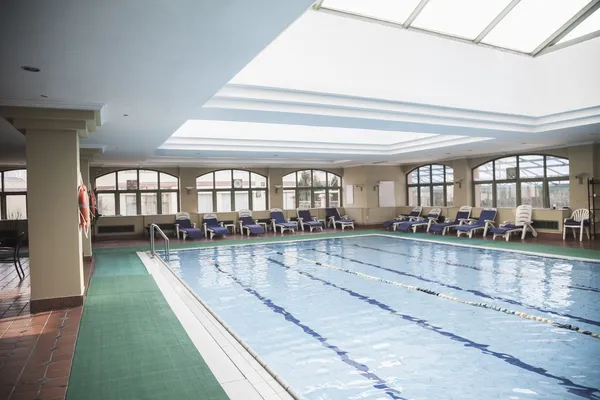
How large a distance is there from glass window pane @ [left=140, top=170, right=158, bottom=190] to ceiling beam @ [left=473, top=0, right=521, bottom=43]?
43.5 ft

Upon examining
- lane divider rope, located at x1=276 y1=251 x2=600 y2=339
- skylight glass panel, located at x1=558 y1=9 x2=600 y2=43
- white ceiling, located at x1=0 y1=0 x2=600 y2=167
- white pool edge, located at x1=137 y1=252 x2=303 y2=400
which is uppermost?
skylight glass panel, located at x1=558 y1=9 x2=600 y2=43

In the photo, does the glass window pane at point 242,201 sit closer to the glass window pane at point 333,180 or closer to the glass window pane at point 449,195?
the glass window pane at point 333,180

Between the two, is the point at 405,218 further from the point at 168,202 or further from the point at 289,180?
the point at 168,202

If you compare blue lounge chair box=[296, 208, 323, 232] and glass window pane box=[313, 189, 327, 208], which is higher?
glass window pane box=[313, 189, 327, 208]

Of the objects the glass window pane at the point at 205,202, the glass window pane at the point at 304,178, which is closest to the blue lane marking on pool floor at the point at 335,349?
the glass window pane at the point at 205,202

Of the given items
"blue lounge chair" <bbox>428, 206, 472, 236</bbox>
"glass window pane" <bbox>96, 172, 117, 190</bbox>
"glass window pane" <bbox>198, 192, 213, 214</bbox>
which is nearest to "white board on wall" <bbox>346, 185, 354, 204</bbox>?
"blue lounge chair" <bbox>428, 206, 472, 236</bbox>

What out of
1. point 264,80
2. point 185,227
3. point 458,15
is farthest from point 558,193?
point 185,227

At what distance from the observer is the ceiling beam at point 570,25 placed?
6785 millimetres

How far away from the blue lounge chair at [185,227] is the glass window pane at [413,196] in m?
9.86

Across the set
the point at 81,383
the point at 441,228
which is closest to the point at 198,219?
the point at 441,228

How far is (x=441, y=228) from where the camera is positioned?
15305 mm

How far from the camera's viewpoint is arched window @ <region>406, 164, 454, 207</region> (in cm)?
1794

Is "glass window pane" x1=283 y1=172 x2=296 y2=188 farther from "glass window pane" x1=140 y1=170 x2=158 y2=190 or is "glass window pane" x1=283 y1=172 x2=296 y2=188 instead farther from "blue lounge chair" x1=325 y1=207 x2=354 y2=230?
"glass window pane" x1=140 y1=170 x2=158 y2=190

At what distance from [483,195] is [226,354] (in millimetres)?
14813
